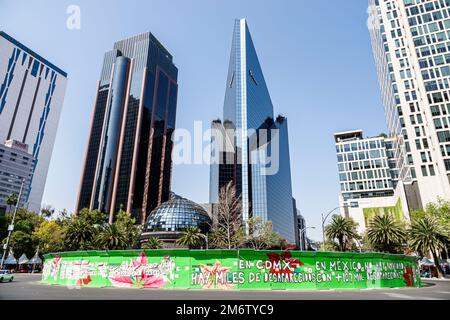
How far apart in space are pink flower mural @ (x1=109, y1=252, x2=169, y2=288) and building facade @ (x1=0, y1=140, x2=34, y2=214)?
146 meters

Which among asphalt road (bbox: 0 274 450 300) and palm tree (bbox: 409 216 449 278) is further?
palm tree (bbox: 409 216 449 278)

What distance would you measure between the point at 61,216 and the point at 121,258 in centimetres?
7166

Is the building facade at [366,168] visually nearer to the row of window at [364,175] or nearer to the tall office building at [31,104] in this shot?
the row of window at [364,175]

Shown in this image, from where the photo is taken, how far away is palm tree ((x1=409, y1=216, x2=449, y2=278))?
42312 millimetres

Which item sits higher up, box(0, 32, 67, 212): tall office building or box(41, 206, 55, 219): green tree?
box(0, 32, 67, 212): tall office building

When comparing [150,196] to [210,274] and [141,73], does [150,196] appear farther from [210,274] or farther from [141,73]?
[210,274]

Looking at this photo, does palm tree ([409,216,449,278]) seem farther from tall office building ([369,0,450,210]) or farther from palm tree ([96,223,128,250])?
palm tree ([96,223,128,250])

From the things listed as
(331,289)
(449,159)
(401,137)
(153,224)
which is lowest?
(331,289)

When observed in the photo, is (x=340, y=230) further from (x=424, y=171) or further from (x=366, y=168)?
(x=366, y=168)

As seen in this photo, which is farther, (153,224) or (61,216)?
(61,216)

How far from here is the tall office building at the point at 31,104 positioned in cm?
15238

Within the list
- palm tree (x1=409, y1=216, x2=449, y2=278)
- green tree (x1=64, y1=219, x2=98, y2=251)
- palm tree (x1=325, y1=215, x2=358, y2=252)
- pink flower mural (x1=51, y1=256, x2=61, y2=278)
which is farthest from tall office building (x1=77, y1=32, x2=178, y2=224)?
palm tree (x1=409, y1=216, x2=449, y2=278)

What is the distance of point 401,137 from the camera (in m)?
75.9

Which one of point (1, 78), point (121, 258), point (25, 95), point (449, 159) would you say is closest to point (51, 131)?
point (25, 95)
